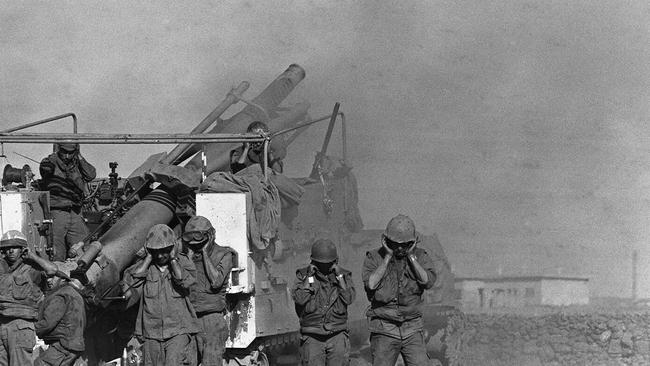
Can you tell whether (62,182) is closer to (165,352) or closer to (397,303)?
(165,352)

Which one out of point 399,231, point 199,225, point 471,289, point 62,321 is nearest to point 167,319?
point 62,321

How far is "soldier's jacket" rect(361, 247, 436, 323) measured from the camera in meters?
13.9

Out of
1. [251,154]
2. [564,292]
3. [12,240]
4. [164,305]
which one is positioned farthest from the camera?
[564,292]

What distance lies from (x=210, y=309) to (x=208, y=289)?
0.21 meters

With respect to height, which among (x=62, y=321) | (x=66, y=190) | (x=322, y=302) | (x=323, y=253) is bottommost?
(x=62, y=321)

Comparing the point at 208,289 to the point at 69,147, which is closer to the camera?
the point at 208,289

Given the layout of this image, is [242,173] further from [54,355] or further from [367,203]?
[367,203]

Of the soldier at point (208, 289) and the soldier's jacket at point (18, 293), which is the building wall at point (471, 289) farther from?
the soldier's jacket at point (18, 293)

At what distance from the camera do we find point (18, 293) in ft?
46.2

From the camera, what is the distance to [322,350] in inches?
560

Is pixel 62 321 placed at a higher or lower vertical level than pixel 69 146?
lower

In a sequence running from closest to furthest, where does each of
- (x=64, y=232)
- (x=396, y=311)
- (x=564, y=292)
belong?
(x=396, y=311)
(x=64, y=232)
(x=564, y=292)

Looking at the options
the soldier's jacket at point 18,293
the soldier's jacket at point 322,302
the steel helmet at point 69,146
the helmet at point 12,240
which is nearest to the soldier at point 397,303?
the soldier's jacket at point 322,302

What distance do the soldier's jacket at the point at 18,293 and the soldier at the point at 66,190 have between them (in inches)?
78.7
